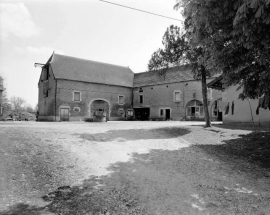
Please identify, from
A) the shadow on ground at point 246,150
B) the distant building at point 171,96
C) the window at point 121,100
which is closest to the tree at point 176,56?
the shadow on ground at point 246,150

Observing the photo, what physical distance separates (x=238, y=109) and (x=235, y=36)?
42.2ft

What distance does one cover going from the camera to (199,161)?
7156 millimetres

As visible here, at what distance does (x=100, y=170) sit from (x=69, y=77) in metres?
28.2

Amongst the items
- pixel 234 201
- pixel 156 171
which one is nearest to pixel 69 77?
pixel 156 171

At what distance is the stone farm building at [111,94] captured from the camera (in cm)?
3150

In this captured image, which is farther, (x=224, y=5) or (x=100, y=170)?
(x=100, y=170)

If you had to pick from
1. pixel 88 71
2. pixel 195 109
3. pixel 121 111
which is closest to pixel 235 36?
pixel 195 109

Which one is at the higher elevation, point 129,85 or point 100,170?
point 129,85

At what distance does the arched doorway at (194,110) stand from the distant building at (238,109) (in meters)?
12.9

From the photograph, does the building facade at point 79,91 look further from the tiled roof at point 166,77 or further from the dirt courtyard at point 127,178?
the dirt courtyard at point 127,178

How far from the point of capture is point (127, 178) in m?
5.41

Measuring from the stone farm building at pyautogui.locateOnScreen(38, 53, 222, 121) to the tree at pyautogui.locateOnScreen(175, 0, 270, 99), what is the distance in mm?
23280

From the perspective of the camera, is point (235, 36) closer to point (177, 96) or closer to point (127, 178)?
point (127, 178)

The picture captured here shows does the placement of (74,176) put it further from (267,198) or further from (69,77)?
(69,77)
